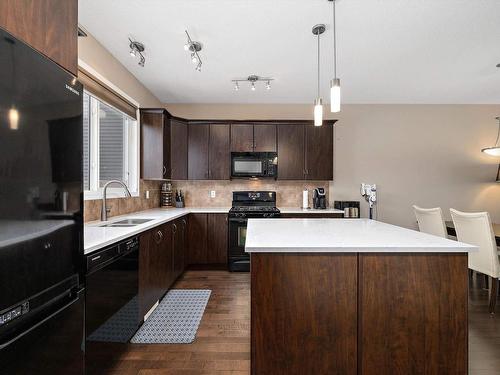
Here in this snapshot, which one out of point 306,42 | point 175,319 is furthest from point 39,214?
point 306,42

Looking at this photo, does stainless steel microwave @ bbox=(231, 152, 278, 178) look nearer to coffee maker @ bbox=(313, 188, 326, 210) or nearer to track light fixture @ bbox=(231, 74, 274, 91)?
coffee maker @ bbox=(313, 188, 326, 210)

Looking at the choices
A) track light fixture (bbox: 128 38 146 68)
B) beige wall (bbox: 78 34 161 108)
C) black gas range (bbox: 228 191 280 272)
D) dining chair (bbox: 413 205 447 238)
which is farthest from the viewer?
black gas range (bbox: 228 191 280 272)

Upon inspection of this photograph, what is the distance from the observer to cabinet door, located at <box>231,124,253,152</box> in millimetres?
3711

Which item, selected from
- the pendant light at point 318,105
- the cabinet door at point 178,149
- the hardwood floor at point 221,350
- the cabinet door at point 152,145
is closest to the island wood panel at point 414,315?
the hardwood floor at point 221,350

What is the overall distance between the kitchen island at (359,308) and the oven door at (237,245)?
2152 mm

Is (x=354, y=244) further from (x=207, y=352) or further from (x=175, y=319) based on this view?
(x=175, y=319)

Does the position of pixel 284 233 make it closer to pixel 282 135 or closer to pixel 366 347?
pixel 366 347

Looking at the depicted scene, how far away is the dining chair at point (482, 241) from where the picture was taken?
7.21 ft

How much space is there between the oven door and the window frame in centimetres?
138

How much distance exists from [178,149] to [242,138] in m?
0.99

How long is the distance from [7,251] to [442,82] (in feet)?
14.6

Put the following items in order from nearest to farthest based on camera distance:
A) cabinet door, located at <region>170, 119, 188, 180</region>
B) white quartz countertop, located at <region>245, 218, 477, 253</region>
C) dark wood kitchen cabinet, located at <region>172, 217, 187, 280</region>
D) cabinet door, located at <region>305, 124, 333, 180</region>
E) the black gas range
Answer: white quartz countertop, located at <region>245, 218, 477, 253</region>
dark wood kitchen cabinet, located at <region>172, 217, 187, 280</region>
the black gas range
cabinet door, located at <region>170, 119, 188, 180</region>
cabinet door, located at <region>305, 124, 333, 180</region>

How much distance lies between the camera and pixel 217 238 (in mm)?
3438

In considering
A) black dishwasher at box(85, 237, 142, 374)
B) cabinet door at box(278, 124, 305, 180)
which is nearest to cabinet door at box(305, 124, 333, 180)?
cabinet door at box(278, 124, 305, 180)
